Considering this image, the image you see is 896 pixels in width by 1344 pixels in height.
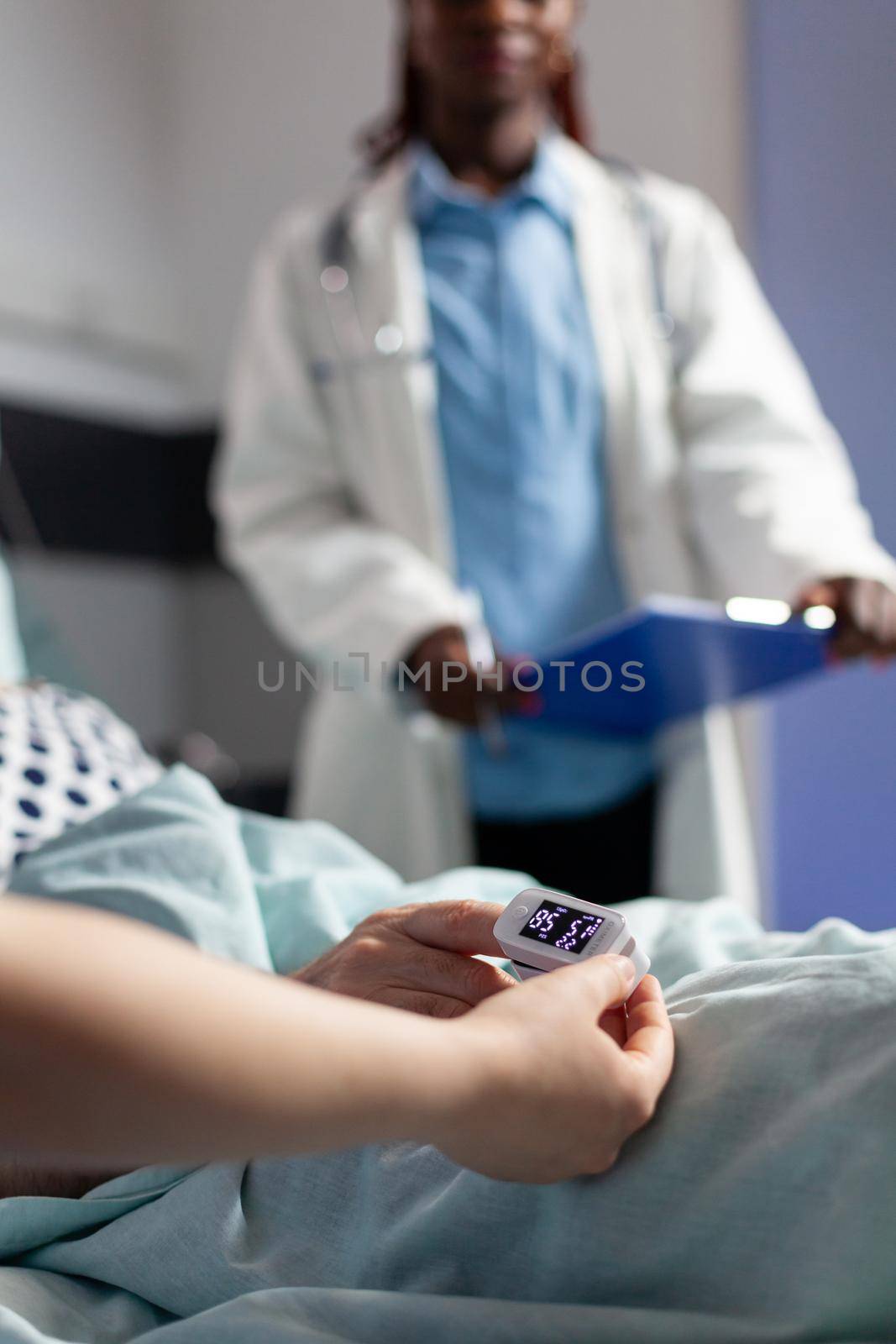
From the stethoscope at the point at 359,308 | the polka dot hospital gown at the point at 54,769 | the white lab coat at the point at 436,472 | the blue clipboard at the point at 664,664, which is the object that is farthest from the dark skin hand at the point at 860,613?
the polka dot hospital gown at the point at 54,769

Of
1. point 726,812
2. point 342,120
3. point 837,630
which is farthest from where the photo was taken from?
point 342,120

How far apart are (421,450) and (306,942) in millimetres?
709

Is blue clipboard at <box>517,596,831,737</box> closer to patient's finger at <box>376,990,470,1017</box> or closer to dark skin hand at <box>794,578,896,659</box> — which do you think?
dark skin hand at <box>794,578,896,659</box>

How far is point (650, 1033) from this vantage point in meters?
0.40

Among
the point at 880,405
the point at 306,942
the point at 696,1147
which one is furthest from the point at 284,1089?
the point at 880,405

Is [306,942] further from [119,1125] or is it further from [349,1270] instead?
[119,1125]

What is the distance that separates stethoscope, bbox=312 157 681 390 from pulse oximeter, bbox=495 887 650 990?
2.83 feet

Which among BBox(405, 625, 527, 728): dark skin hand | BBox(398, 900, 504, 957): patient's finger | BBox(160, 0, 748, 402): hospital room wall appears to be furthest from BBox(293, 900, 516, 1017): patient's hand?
BBox(160, 0, 748, 402): hospital room wall

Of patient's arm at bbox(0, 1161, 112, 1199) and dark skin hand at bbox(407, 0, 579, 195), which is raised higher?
dark skin hand at bbox(407, 0, 579, 195)

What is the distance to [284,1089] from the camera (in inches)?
11.8

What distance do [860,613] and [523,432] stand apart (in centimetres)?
39

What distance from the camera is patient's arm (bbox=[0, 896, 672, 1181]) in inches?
11.1

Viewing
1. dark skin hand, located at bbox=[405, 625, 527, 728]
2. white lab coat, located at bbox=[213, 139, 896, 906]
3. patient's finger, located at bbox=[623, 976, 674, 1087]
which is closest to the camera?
patient's finger, located at bbox=[623, 976, 674, 1087]

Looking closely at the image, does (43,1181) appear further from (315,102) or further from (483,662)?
(315,102)
